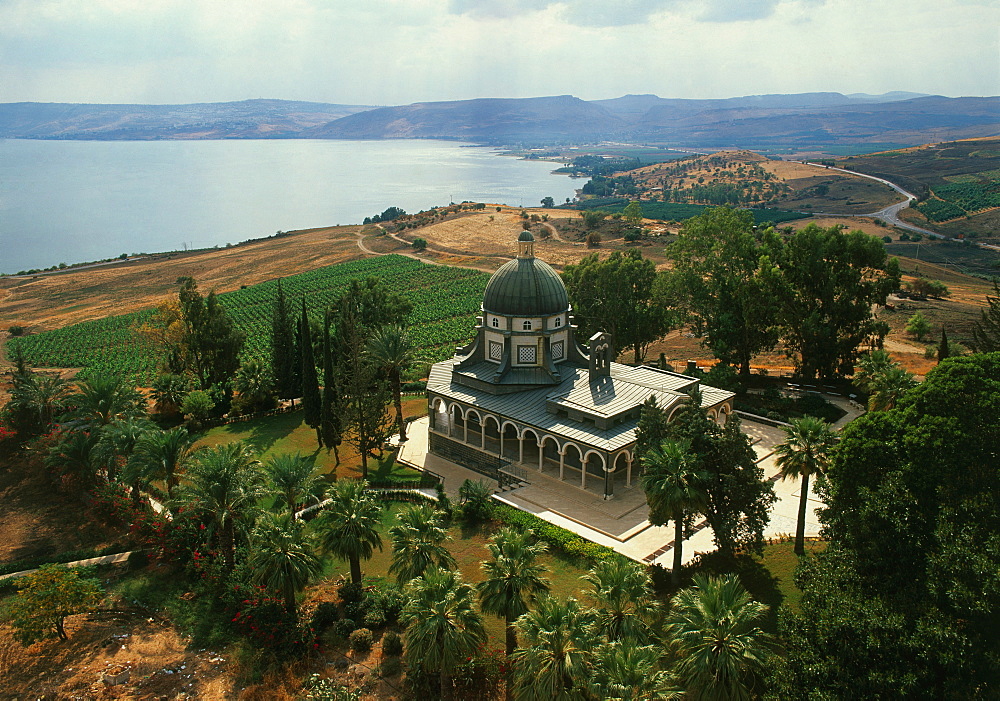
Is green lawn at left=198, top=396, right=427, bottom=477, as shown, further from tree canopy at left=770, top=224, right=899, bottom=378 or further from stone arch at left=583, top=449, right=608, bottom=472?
tree canopy at left=770, top=224, right=899, bottom=378

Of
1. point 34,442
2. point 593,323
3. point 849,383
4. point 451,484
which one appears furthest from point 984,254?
point 34,442

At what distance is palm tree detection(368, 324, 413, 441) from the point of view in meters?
45.3

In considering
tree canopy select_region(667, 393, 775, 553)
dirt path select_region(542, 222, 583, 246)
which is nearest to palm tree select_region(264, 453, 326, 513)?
tree canopy select_region(667, 393, 775, 553)

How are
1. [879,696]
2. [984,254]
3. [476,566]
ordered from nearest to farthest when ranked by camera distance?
[879,696] → [476,566] → [984,254]

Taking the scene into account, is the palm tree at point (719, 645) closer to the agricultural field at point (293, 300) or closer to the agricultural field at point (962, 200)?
the agricultural field at point (293, 300)

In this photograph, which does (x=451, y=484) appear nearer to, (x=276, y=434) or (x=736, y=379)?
(x=276, y=434)

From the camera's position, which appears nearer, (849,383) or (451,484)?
(451,484)

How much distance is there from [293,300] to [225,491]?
76.9 metres

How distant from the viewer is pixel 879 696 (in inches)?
720

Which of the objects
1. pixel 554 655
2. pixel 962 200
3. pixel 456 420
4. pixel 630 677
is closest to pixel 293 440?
pixel 456 420

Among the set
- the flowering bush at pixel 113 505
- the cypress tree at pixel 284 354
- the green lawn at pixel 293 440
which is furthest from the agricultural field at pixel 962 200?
the flowering bush at pixel 113 505

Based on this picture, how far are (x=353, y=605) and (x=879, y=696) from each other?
1871cm

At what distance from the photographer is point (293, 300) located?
102562 millimetres

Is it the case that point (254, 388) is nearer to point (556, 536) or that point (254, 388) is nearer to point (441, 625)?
point (556, 536)
